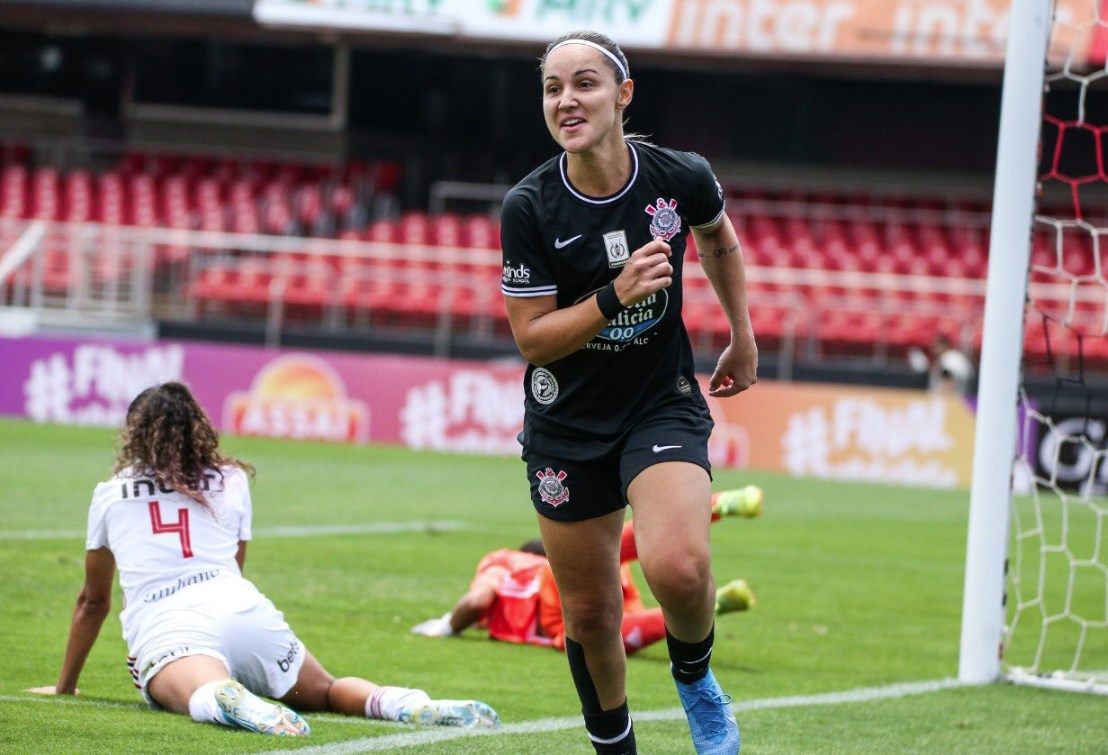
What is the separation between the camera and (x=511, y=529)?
1285 cm

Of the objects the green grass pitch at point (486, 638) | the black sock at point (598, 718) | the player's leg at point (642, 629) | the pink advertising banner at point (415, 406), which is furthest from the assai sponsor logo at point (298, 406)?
the black sock at point (598, 718)

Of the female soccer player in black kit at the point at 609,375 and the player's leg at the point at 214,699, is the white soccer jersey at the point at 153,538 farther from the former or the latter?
the female soccer player in black kit at the point at 609,375

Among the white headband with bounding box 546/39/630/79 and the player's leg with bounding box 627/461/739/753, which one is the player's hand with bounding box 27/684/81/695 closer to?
the player's leg with bounding box 627/461/739/753

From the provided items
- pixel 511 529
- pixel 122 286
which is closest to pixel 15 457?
pixel 511 529

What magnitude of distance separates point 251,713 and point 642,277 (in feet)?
6.27

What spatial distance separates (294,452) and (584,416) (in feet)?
46.3

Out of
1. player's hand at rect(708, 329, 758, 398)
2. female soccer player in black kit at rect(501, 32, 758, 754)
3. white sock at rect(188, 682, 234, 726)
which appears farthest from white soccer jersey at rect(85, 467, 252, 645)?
player's hand at rect(708, 329, 758, 398)

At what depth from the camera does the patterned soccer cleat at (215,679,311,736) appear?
5.27 metres

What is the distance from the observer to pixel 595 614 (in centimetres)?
485

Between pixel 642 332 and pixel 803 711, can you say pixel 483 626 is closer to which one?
pixel 803 711

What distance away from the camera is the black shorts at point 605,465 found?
4691 mm

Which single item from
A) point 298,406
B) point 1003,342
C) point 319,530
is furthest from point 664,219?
point 298,406

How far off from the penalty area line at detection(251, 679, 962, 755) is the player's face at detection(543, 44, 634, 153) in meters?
1.94

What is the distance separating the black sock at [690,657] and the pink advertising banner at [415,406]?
14355mm
